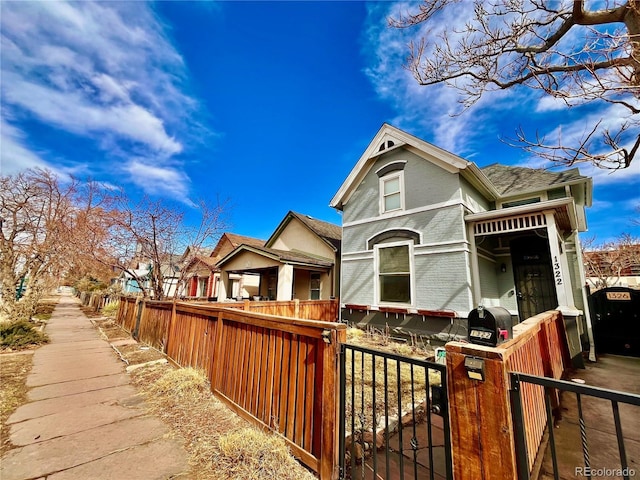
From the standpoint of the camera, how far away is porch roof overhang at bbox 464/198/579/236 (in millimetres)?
6230

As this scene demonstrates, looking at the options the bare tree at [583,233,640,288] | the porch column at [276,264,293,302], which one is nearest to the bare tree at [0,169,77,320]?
the porch column at [276,264,293,302]

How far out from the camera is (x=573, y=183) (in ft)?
26.2

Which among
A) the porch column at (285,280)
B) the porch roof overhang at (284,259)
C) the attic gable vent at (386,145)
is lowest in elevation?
the porch column at (285,280)

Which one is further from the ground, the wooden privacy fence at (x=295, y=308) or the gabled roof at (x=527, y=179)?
the gabled roof at (x=527, y=179)

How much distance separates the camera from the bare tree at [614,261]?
61.2 feet

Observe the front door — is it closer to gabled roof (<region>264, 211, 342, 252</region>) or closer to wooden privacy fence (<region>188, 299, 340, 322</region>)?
wooden privacy fence (<region>188, 299, 340, 322</region>)

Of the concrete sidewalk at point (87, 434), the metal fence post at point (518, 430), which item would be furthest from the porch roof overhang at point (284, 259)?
the metal fence post at point (518, 430)

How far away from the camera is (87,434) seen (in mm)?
3057

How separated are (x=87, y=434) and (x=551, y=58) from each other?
836 cm

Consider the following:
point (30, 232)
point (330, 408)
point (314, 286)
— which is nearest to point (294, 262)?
point (314, 286)

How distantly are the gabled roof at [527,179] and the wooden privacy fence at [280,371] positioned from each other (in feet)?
31.7

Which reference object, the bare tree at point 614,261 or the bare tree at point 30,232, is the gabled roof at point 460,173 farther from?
the bare tree at point 614,261

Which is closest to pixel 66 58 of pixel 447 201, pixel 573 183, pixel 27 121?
pixel 27 121

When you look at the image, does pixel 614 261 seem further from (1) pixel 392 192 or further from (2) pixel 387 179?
(2) pixel 387 179
